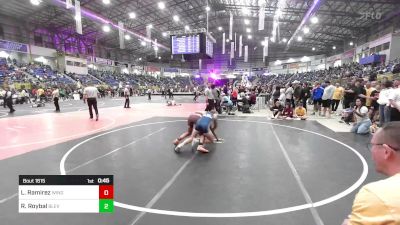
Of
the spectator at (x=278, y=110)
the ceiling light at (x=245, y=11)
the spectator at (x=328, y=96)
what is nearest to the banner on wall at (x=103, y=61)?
the ceiling light at (x=245, y=11)

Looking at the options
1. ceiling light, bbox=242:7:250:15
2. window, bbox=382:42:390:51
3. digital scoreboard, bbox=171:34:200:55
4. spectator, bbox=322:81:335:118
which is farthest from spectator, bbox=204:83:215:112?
window, bbox=382:42:390:51

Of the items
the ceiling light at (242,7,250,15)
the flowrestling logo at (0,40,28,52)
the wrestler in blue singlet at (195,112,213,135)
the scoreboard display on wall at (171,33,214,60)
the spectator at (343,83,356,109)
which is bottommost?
the wrestler in blue singlet at (195,112,213,135)

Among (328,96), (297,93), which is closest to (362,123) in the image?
(328,96)

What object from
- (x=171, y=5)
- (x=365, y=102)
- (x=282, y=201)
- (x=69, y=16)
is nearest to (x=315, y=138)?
(x=365, y=102)

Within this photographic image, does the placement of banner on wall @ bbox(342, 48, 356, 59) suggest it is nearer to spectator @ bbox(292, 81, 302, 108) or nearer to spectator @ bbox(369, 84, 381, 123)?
spectator @ bbox(292, 81, 302, 108)

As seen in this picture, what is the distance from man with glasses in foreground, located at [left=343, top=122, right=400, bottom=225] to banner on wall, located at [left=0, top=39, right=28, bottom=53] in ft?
116

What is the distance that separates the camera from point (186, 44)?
57.8 feet

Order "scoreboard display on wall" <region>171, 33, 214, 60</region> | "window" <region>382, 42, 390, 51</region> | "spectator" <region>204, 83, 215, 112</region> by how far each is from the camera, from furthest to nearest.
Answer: "window" <region>382, 42, 390, 51</region>
"scoreboard display on wall" <region>171, 33, 214, 60</region>
"spectator" <region>204, 83, 215, 112</region>

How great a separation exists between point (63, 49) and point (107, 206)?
42470 mm

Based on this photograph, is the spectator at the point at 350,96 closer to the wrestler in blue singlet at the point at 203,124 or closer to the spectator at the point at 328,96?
the spectator at the point at 328,96

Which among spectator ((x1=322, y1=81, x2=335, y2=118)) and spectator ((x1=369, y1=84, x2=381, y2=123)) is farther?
spectator ((x1=322, y1=81, x2=335, y2=118))

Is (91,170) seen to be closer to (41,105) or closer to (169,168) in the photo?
(169,168)

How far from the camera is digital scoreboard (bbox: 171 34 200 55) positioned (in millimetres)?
17328
